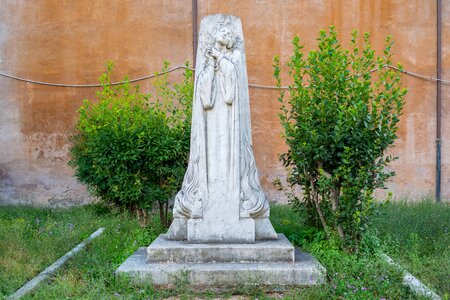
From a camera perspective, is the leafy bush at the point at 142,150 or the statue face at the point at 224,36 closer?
the statue face at the point at 224,36

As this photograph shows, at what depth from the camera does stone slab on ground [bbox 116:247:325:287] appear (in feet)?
14.5

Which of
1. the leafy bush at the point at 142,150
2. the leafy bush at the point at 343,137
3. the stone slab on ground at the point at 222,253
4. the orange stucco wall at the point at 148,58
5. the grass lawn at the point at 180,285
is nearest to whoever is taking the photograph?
the grass lawn at the point at 180,285

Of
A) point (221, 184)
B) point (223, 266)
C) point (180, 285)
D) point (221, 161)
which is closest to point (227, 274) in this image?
point (223, 266)

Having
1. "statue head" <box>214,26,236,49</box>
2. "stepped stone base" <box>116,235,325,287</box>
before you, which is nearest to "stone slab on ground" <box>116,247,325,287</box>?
"stepped stone base" <box>116,235,325,287</box>

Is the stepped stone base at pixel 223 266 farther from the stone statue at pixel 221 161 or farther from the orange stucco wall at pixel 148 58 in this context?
the orange stucco wall at pixel 148 58

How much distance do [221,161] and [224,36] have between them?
1.31 m

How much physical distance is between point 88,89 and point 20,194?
10.4ft

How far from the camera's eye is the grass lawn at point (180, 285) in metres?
4.28

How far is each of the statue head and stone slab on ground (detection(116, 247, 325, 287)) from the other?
227cm

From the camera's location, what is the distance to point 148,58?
12.1 metres

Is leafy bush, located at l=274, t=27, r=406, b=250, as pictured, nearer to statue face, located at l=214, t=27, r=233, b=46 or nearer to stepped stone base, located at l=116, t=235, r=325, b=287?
stepped stone base, located at l=116, t=235, r=325, b=287

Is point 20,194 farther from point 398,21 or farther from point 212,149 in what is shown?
point 398,21

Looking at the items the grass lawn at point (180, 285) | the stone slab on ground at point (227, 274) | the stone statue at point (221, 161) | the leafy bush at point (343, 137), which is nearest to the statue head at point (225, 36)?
the stone statue at point (221, 161)

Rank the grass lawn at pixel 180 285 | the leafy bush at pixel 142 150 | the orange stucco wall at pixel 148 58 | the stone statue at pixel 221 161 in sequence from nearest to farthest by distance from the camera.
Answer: the grass lawn at pixel 180 285
the stone statue at pixel 221 161
the leafy bush at pixel 142 150
the orange stucco wall at pixel 148 58
